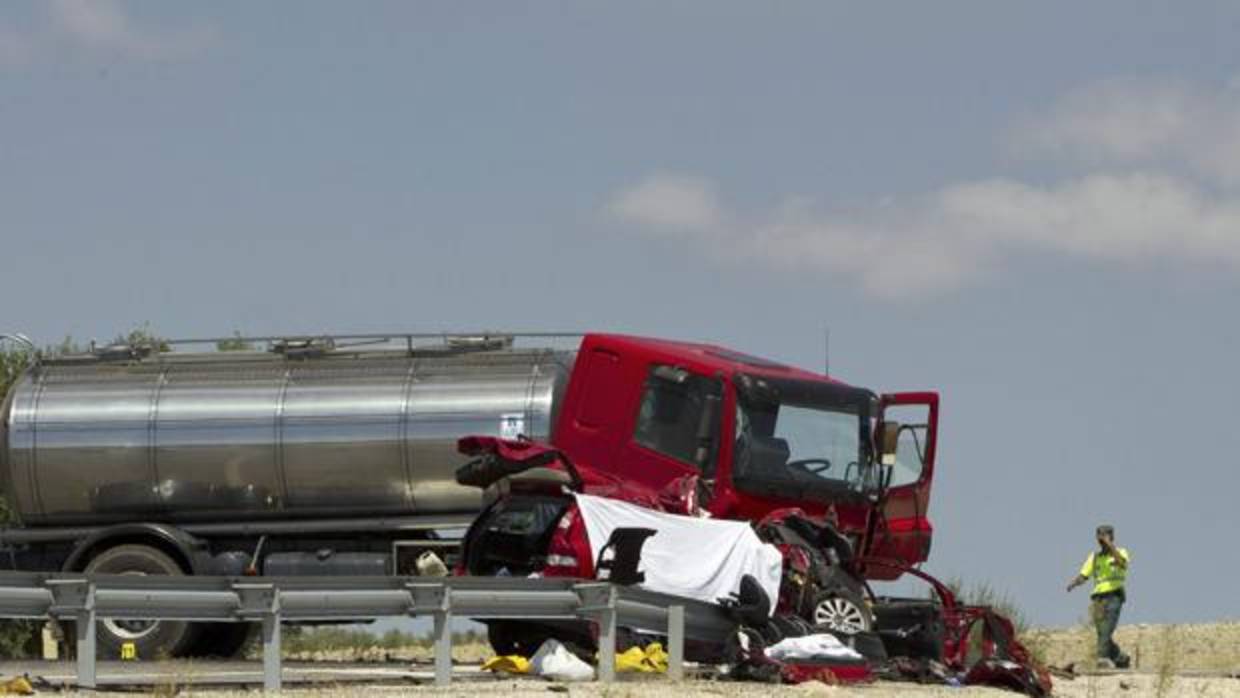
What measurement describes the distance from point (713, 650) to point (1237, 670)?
9.24 metres

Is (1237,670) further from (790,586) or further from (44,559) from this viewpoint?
(44,559)

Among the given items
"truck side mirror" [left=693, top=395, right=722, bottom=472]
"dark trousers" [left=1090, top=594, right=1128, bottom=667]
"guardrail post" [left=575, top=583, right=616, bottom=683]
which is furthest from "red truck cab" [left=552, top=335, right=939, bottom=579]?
"guardrail post" [left=575, top=583, right=616, bottom=683]

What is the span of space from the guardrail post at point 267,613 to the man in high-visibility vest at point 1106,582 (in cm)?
1296

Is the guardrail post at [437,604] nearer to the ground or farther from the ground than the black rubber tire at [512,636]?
farther from the ground

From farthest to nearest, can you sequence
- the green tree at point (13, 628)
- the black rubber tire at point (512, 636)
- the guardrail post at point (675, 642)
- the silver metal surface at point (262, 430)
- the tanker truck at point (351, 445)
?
the green tree at point (13, 628) < the silver metal surface at point (262, 430) < the tanker truck at point (351, 445) < the black rubber tire at point (512, 636) < the guardrail post at point (675, 642)

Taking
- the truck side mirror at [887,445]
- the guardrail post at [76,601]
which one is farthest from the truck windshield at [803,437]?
the guardrail post at [76,601]

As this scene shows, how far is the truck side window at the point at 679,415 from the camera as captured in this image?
27.1 m

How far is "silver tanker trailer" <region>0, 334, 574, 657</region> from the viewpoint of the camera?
29078mm

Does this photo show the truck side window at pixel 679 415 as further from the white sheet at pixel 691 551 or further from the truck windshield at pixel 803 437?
the white sheet at pixel 691 551

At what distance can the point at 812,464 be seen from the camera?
27.8m

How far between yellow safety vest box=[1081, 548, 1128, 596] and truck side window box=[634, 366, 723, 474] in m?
6.79

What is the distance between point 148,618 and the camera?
68.6ft

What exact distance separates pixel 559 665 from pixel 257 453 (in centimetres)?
876

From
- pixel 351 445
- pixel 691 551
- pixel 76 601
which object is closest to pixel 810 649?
pixel 691 551
